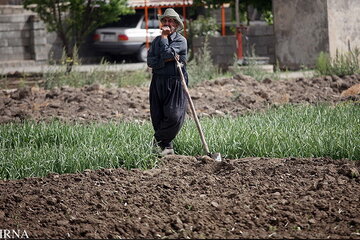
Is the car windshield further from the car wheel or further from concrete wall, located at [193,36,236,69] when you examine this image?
concrete wall, located at [193,36,236,69]

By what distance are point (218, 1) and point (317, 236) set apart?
56.7 ft

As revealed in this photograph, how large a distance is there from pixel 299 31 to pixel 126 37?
9708 millimetres

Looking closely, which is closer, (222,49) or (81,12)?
(81,12)

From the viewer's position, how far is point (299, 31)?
776 inches

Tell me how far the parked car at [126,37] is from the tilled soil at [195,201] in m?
19.9

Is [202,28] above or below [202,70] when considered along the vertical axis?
above

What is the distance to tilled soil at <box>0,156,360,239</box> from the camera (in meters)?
6.58

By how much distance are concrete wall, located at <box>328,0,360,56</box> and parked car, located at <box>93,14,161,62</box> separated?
31.2 feet

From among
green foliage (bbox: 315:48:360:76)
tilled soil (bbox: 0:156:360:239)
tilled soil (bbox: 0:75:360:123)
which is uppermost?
green foliage (bbox: 315:48:360:76)

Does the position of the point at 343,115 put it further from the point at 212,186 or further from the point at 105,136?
the point at 212,186

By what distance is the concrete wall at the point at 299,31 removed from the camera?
63.2 ft

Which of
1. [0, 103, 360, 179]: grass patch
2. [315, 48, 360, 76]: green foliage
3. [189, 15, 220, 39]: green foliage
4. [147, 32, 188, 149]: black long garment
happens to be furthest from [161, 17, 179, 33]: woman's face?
[189, 15, 220, 39]: green foliage

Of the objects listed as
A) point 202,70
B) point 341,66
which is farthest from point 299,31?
point 341,66

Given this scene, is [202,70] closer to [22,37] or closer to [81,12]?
[81,12]
